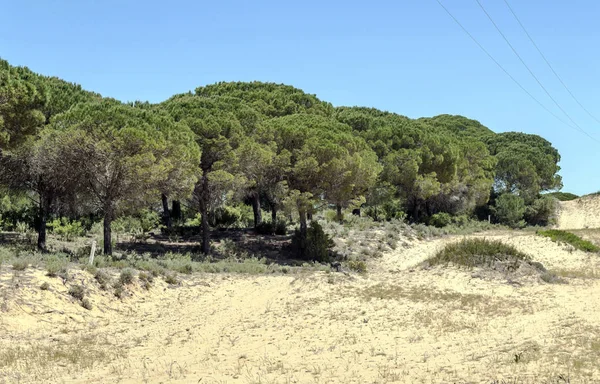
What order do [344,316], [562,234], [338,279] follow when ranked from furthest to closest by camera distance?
1. [562,234]
2. [338,279]
3. [344,316]

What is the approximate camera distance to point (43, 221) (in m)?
20.2

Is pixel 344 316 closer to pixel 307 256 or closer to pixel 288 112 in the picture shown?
pixel 307 256

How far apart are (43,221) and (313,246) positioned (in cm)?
1116

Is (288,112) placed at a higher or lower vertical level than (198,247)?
higher

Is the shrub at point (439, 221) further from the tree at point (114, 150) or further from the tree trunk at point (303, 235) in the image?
the tree at point (114, 150)

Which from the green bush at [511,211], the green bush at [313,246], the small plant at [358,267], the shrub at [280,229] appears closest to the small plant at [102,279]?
the small plant at [358,267]

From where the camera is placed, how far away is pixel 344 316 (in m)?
12.6

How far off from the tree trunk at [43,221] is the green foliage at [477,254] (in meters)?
14.2

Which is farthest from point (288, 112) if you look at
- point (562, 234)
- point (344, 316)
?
point (344, 316)

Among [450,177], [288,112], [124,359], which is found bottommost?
[124,359]

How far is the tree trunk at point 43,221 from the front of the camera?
1969 centimetres

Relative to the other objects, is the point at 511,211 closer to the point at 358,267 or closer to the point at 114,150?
the point at 358,267

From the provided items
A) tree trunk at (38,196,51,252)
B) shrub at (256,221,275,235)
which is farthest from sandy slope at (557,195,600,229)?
tree trunk at (38,196,51,252)

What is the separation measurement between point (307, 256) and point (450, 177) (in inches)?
780
